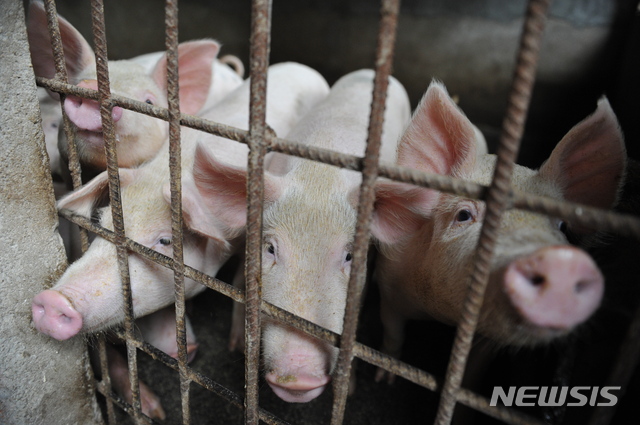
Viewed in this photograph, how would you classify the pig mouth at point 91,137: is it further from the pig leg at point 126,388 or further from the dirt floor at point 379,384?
the dirt floor at point 379,384

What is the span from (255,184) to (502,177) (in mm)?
546

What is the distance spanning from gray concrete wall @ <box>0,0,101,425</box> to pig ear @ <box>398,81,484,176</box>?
4.02 ft

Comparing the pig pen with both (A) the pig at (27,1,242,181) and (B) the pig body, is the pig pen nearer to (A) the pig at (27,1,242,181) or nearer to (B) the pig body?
(B) the pig body

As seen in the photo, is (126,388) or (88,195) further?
(126,388)

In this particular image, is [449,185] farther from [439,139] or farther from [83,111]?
[83,111]

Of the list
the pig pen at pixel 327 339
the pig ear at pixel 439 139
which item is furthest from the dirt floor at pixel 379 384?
the pig ear at pixel 439 139

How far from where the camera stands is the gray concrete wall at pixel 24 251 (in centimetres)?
135

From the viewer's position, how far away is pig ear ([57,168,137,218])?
5.11 ft

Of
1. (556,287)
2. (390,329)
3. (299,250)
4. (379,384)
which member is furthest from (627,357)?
(379,384)

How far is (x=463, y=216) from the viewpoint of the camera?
1455mm

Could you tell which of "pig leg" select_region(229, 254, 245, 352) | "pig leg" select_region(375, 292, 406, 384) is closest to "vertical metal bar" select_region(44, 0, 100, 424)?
"pig leg" select_region(229, 254, 245, 352)

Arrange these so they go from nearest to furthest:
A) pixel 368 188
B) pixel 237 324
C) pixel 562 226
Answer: pixel 368 188 < pixel 562 226 < pixel 237 324

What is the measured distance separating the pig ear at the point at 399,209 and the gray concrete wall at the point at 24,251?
1.14m

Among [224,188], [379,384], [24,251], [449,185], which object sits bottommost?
[379,384]
